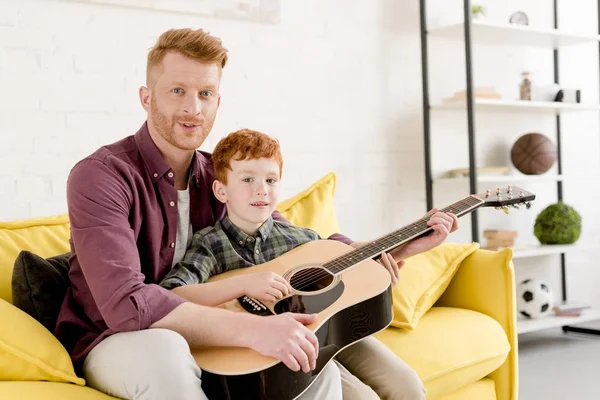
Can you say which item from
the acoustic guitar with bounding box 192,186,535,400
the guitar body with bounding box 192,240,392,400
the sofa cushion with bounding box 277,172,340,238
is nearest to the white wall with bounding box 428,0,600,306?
the sofa cushion with bounding box 277,172,340,238

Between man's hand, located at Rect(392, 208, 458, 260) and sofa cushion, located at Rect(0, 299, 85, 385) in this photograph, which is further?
man's hand, located at Rect(392, 208, 458, 260)

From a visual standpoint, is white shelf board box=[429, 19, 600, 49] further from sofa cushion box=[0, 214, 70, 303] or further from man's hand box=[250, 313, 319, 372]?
man's hand box=[250, 313, 319, 372]

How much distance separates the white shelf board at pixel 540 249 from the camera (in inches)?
140

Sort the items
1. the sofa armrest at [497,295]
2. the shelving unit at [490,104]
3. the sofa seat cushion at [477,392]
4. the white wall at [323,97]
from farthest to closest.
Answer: the shelving unit at [490,104] → the white wall at [323,97] → the sofa armrest at [497,295] → the sofa seat cushion at [477,392]

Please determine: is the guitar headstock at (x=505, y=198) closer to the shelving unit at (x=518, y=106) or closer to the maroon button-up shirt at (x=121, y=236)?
the maroon button-up shirt at (x=121, y=236)

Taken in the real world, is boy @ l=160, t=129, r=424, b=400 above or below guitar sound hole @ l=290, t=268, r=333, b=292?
above

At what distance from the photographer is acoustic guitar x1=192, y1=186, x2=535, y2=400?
1.41 meters

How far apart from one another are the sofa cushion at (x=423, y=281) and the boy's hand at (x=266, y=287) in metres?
0.67

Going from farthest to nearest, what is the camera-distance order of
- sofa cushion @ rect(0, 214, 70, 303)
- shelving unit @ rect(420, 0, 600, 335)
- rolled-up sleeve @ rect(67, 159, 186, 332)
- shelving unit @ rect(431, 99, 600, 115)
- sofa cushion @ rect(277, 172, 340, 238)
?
shelving unit @ rect(431, 99, 600, 115), shelving unit @ rect(420, 0, 600, 335), sofa cushion @ rect(277, 172, 340, 238), sofa cushion @ rect(0, 214, 70, 303), rolled-up sleeve @ rect(67, 159, 186, 332)

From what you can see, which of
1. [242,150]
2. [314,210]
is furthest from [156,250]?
[314,210]

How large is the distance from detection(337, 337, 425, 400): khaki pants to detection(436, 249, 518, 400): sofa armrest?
600mm

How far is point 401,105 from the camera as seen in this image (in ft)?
11.7

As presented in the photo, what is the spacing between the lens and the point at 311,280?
5.57 feet

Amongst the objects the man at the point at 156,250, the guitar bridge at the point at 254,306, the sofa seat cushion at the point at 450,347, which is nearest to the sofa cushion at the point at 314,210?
the sofa seat cushion at the point at 450,347
